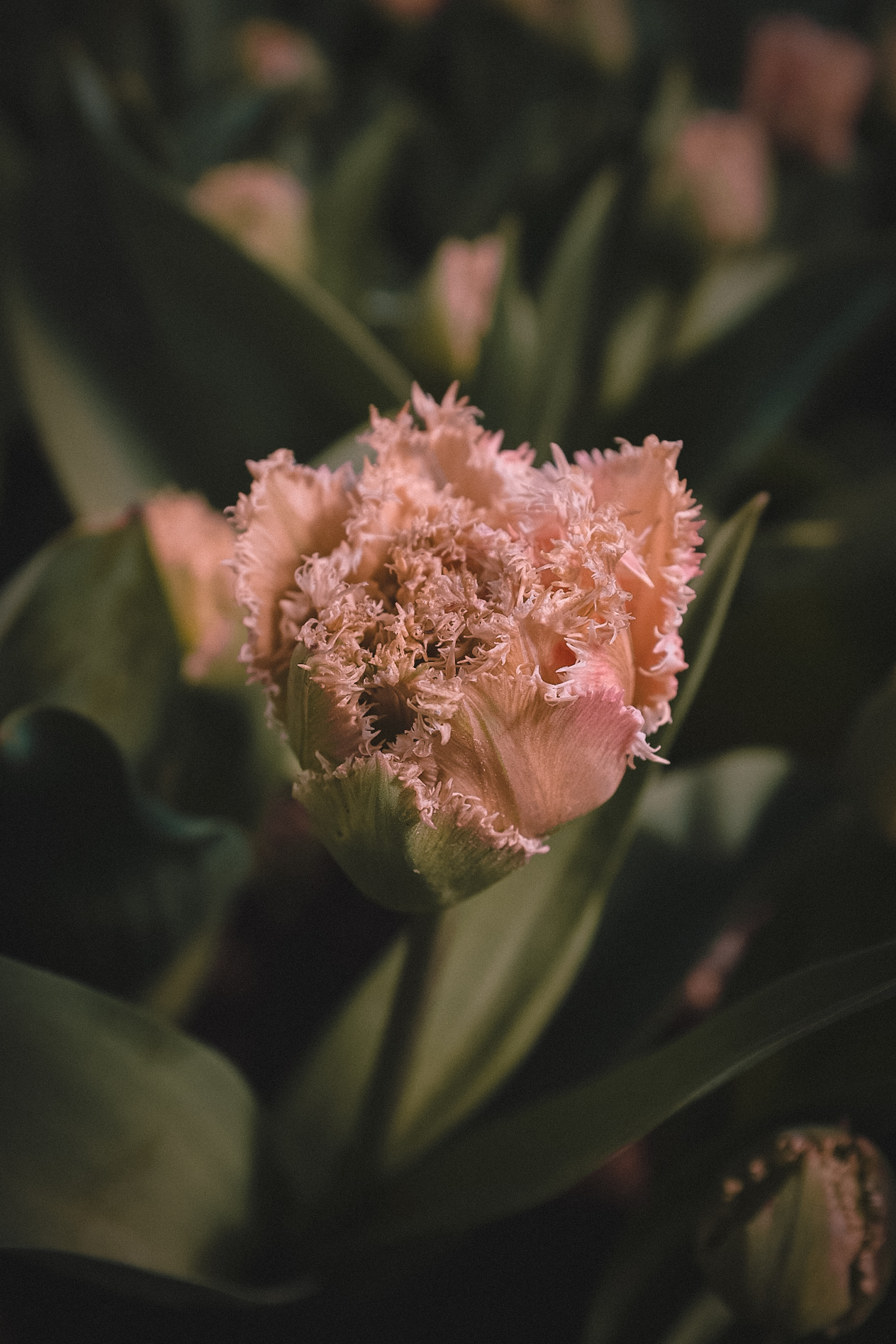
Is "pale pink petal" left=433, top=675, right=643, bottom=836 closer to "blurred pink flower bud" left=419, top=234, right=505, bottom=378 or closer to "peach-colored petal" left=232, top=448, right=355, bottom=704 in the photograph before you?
"peach-colored petal" left=232, top=448, right=355, bottom=704

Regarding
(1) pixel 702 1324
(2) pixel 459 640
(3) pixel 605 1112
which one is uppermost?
(2) pixel 459 640

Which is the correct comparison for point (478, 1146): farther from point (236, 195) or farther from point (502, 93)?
point (502, 93)

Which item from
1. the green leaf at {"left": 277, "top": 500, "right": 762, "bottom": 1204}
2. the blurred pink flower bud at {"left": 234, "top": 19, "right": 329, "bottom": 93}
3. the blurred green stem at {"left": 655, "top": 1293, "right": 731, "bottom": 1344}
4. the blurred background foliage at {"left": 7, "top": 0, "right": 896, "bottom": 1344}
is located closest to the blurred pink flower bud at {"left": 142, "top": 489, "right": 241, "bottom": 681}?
the blurred background foliage at {"left": 7, "top": 0, "right": 896, "bottom": 1344}

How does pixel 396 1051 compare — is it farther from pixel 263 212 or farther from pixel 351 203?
pixel 351 203

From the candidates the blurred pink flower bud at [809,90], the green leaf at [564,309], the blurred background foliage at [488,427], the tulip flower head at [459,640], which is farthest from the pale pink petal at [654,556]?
the blurred pink flower bud at [809,90]

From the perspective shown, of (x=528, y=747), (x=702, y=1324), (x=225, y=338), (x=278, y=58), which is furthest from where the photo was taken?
(x=278, y=58)

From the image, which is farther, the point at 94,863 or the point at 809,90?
the point at 809,90

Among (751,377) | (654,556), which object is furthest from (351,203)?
(654,556)
